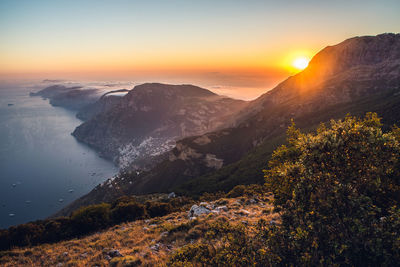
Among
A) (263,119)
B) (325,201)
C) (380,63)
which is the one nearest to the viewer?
(325,201)

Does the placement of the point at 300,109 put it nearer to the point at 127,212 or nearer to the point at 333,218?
the point at 127,212

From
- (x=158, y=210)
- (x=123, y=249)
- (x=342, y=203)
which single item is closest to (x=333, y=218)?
(x=342, y=203)

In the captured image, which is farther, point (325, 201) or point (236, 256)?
Answer: point (325, 201)

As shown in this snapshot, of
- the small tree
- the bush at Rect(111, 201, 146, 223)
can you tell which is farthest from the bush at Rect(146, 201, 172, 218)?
the small tree

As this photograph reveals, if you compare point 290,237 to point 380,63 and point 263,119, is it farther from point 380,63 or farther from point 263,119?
point 380,63

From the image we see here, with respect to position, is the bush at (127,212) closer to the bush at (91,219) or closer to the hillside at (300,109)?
the bush at (91,219)

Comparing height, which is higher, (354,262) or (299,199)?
(299,199)

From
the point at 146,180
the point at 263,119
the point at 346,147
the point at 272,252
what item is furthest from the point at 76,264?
the point at 263,119
